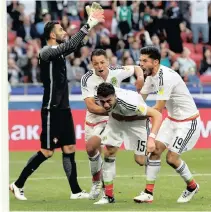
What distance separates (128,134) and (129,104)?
0.92 meters

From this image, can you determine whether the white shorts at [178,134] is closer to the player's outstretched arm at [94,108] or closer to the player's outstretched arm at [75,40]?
the player's outstretched arm at [94,108]

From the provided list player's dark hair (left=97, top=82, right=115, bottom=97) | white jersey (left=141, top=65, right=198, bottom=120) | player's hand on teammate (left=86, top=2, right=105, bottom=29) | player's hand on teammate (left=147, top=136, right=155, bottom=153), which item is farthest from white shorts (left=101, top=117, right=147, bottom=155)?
player's hand on teammate (left=86, top=2, right=105, bottom=29)

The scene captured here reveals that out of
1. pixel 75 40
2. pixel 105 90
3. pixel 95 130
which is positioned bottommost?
pixel 95 130

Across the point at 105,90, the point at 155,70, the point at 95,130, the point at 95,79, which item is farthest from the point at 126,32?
the point at 105,90

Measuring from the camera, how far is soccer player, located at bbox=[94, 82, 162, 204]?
33.6 ft

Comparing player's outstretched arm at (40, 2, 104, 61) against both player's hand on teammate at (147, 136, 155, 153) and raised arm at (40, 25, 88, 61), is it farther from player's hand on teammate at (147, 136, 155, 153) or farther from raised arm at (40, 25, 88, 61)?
player's hand on teammate at (147, 136, 155, 153)

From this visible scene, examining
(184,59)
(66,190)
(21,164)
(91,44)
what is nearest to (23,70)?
(91,44)

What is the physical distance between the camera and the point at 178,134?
36.6 ft

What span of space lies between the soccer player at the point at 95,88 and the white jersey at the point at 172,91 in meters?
0.49

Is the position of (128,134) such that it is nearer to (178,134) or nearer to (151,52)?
(178,134)

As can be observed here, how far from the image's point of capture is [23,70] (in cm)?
2359

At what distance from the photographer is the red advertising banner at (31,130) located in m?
19.7

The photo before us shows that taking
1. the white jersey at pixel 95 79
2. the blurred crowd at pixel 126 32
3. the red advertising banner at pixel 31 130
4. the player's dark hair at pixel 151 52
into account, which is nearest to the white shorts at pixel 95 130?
the white jersey at pixel 95 79

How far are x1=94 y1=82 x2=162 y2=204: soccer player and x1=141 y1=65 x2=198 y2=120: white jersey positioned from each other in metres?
0.35
